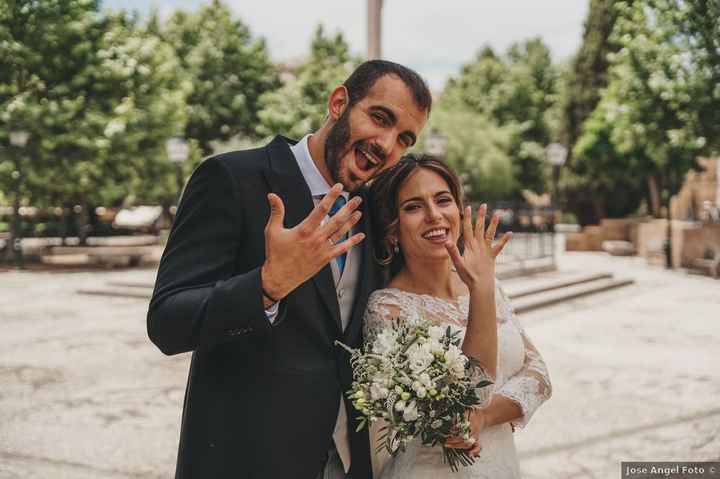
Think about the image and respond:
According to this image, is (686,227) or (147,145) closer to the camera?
(686,227)

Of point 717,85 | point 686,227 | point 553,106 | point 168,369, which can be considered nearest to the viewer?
point 168,369

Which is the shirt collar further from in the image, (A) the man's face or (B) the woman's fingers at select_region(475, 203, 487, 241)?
(B) the woman's fingers at select_region(475, 203, 487, 241)

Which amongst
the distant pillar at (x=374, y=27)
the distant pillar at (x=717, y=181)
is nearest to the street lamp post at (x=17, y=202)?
the distant pillar at (x=374, y=27)

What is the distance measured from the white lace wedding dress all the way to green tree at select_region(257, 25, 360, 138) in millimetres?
31367

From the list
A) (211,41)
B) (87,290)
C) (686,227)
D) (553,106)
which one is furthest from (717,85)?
(553,106)

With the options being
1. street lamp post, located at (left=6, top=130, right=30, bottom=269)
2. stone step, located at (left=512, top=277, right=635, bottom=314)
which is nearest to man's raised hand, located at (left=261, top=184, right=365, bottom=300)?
stone step, located at (left=512, top=277, right=635, bottom=314)

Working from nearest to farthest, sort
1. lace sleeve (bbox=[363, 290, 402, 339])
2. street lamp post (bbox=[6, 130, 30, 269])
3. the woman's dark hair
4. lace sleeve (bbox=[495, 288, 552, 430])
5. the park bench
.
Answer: lace sleeve (bbox=[363, 290, 402, 339]) → lace sleeve (bbox=[495, 288, 552, 430]) → the woman's dark hair → street lamp post (bbox=[6, 130, 30, 269]) → the park bench

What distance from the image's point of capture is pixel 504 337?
2.57 meters

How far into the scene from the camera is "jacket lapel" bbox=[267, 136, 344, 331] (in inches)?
80.2

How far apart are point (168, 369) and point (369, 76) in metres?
7.34

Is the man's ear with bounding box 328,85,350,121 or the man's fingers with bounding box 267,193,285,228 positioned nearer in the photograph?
the man's fingers with bounding box 267,193,285,228

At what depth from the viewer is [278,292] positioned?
1.77 m

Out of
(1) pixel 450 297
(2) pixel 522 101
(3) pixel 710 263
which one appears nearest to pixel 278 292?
(1) pixel 450 297

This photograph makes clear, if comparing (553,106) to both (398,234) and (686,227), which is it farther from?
(398,234)
